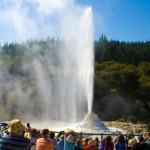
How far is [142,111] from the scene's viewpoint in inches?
2414

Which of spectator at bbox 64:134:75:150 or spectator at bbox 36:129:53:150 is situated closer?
spectator at bbox 36:129:53:150

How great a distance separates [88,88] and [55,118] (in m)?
21.5

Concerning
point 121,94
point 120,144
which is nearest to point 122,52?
point 121,94

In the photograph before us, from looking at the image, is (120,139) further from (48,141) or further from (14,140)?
(14,140)

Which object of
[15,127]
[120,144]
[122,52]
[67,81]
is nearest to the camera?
[15,127]

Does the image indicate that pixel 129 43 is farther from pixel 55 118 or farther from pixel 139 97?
pixel 55 118

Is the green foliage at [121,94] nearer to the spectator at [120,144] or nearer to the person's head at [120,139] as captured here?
the spectator at [120,144]

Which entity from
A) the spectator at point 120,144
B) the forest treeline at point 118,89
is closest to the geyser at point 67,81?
the forest treeline at point 118,89

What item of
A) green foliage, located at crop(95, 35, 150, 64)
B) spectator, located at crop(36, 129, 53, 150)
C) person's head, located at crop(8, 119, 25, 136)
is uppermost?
green foliage, located at crop(95, 35, 150, 64)

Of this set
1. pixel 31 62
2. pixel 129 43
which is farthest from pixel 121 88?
pixel 129 43

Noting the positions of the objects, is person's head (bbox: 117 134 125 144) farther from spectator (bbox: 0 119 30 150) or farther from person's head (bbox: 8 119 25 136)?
person's head (bbox: 8 119 25 136)

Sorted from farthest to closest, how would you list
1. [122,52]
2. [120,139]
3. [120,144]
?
[122,52] → [120,144] → [120,139]

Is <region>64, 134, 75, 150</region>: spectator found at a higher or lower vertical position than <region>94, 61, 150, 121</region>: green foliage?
lower

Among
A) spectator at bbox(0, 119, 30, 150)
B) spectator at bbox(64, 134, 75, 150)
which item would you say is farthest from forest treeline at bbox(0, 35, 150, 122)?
spectator at bbox(0, 119, 30, 150)
